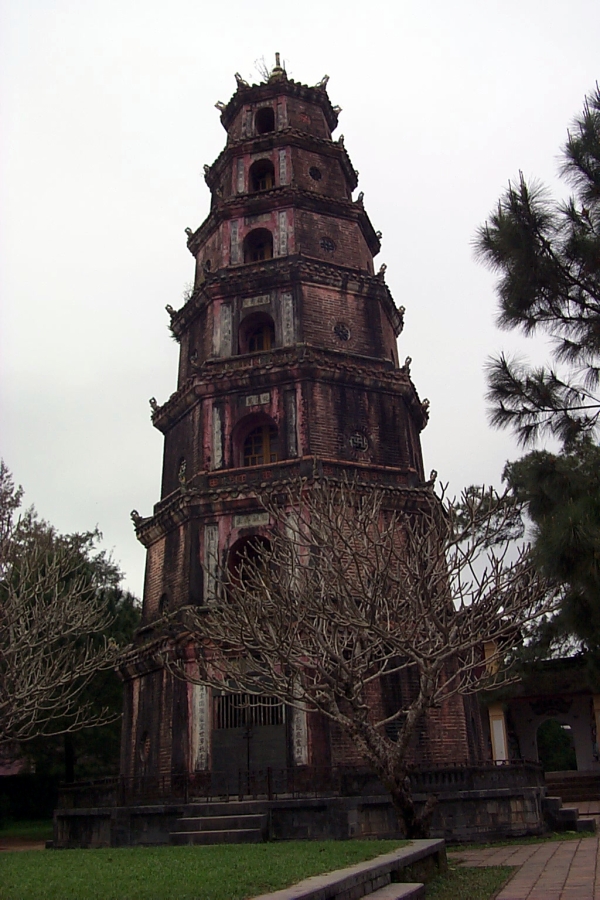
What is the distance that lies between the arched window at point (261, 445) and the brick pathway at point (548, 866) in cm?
1056

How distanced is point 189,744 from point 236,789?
1.42 metres

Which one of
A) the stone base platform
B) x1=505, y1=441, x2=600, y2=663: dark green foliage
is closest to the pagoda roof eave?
x1=505, y1=441, x2=600, y2=663: dark green foliage

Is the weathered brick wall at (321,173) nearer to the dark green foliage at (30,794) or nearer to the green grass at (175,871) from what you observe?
A: the green grass at (175,871)

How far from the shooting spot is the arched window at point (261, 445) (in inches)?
829

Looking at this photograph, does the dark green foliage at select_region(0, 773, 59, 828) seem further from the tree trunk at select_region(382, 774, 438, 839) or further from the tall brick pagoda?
the tree trunk at select_region(382, 774, 438, 839)

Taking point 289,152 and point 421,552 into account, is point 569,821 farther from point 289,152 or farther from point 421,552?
point 289,152

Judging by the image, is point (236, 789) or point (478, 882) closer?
point (478, 882)

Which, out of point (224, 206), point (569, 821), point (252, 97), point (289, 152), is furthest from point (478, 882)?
point (252, 97)

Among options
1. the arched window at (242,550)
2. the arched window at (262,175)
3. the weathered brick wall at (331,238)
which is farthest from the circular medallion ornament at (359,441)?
the arched window at (262,175)

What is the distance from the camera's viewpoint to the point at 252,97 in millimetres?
26922

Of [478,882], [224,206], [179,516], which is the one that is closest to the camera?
[478,882]

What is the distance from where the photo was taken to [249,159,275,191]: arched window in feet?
84.0

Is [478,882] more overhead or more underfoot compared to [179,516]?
more underfoot

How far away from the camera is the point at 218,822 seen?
1421cm
